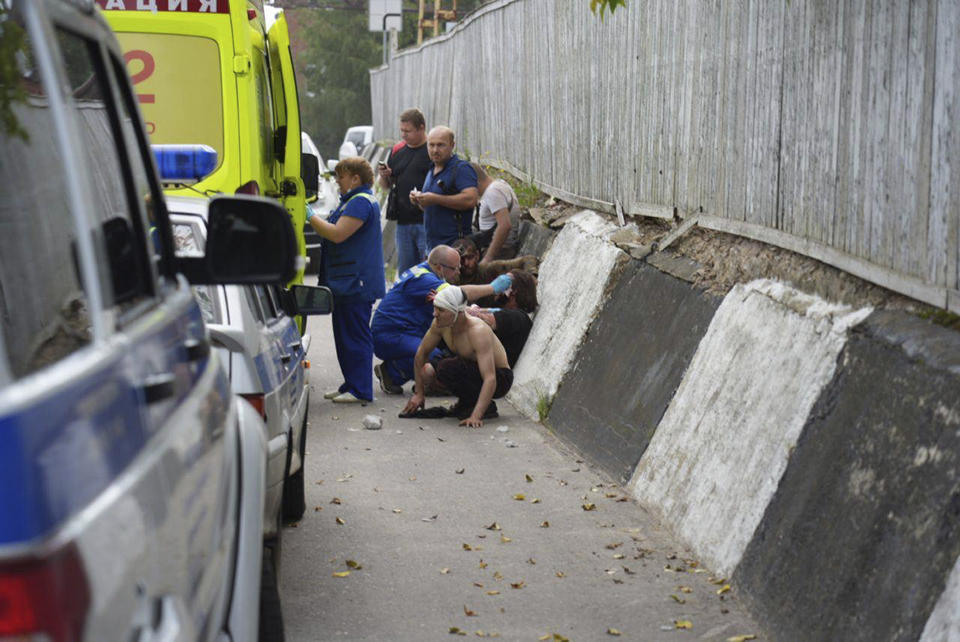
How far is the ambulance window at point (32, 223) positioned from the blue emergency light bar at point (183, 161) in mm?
6179

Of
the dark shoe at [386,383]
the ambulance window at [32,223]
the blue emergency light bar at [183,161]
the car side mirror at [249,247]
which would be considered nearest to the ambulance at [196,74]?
the blue emergency light bar at [183,161]

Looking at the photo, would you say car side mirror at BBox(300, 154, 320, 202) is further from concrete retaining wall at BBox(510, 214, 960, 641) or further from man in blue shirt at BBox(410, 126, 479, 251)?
concrete retaining wall at BBox(510, 214, 960, 641)

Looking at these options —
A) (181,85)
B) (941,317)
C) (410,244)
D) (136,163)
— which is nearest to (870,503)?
(941,317)

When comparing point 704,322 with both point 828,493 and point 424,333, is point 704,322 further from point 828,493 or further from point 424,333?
point 424,333

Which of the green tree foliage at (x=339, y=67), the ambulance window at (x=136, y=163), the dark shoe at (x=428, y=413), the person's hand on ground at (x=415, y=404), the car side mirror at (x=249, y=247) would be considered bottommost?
the green tree foliage at (x=339, y=67)

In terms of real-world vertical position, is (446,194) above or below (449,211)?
above

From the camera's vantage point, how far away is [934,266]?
208 inches

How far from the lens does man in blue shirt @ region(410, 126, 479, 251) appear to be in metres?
13.5

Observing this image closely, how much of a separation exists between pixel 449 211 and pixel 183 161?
205 inches

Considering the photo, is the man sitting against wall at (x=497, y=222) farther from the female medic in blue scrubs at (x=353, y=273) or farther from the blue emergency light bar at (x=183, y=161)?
the blue emergency light bar at (x=183, y=161)

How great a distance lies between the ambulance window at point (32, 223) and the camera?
242cm

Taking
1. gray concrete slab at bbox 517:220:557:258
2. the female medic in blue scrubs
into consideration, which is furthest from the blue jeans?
the female medic in blue scrubs

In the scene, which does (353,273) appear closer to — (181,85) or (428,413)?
(428,413)

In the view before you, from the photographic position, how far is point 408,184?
48.6ft
